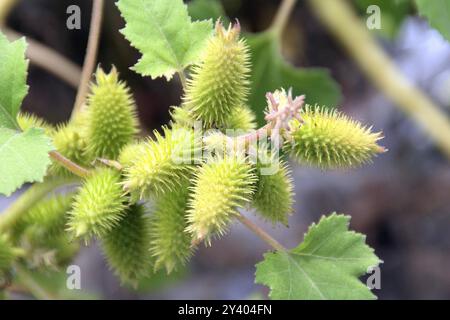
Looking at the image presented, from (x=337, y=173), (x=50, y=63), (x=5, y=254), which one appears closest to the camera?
(x=5, y=254)

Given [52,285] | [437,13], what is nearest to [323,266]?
[437,13]

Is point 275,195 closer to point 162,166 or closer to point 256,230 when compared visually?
point 256,230

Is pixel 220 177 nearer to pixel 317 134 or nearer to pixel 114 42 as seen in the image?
pixel 317 134

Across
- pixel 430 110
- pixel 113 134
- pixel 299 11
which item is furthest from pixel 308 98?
pixel 299 11

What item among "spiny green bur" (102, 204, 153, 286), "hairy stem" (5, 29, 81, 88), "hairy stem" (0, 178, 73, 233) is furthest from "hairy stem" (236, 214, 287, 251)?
"hairy stem" (5, 29, 81, 88)

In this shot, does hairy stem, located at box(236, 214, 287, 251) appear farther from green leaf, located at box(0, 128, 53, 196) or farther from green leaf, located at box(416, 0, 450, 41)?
green leaf, located at box(416, 0, 450, 41)

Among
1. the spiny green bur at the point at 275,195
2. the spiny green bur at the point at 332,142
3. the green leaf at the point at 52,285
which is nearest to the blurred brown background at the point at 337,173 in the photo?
the green leaf at the point at 52,285
